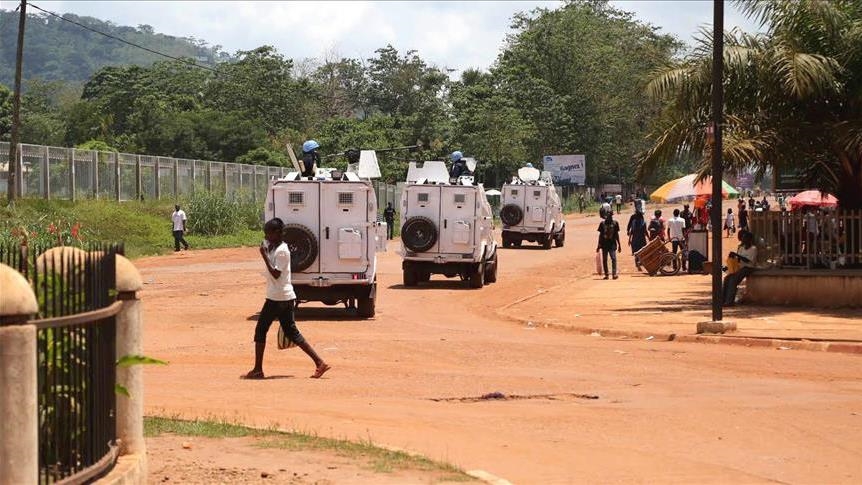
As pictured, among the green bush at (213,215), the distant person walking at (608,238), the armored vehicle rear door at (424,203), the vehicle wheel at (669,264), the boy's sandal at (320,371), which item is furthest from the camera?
the green bush at (213,215)

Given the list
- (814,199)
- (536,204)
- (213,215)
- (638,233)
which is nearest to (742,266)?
(814,199)

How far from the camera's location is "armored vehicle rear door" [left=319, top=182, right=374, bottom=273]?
24906 millimetres

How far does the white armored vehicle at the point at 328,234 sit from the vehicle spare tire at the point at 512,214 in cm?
2858

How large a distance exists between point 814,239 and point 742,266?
4.78 feet

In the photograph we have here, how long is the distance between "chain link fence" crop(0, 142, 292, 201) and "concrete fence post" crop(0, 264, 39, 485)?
1777 inches

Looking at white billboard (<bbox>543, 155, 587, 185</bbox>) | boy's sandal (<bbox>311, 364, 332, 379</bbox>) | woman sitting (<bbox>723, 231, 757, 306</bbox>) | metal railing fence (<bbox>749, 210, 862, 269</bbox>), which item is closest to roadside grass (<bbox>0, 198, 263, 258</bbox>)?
woman sitting (<bbox>723, 231, 757, 306</bbox>)

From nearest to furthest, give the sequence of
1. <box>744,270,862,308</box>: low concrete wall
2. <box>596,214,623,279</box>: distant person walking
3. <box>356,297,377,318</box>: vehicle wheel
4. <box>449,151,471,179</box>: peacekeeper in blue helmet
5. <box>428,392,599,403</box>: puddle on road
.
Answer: <box>428,392,599,403</box>: puddle on road, <box>356,297,377,318</box>: vehicle wheel, <box>744,270,862,308</box>: low concrete wall, <box>449,151,471,179</box>: peacekeeper in blue helmet, <box>596,214,623,279</box>: distant person walking

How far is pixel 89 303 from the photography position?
333 inches

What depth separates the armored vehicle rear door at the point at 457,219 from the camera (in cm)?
3297

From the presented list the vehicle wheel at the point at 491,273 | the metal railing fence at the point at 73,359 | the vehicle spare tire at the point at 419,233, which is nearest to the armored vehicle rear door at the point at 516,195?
the vehicle wheel at the point at 491,273

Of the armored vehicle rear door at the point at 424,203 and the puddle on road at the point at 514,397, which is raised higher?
the armored vehicle rear door at the point at 424,203

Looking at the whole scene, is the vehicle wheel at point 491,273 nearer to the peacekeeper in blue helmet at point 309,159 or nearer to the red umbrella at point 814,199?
the red umbrella at point 814,199

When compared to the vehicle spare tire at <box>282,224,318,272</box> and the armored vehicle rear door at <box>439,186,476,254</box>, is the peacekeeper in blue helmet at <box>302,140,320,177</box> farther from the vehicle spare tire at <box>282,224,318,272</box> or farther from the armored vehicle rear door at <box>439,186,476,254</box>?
the armored vehicle rear door at <box>439,186,476,254</box>

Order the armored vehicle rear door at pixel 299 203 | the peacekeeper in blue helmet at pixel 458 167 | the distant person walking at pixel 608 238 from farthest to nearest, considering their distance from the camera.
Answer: the distant person walking at pixel 608 238 < the peacekeeper in blue helmet at pixel 458 167 < the armored vehicle rear door at pixel 299 203
